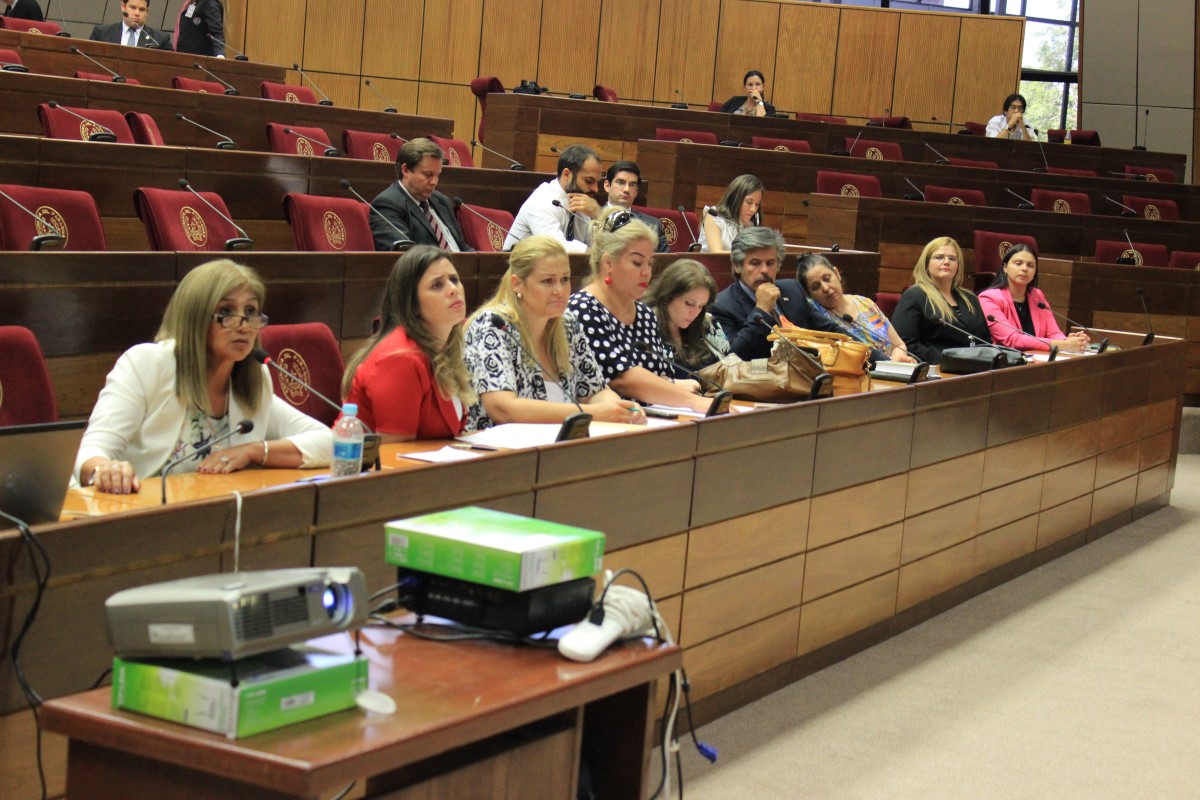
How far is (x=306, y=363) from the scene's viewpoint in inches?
124

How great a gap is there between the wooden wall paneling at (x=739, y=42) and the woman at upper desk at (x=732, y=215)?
577cm

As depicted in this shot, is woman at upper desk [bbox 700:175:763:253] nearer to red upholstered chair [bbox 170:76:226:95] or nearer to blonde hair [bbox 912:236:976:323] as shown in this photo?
blonde hair [bbox 912:236:976:323]

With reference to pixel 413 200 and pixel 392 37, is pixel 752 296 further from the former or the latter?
pixel 392 37

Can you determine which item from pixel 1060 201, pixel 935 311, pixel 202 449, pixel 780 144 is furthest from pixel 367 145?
pixel 1060 201

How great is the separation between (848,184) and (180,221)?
16.2ft

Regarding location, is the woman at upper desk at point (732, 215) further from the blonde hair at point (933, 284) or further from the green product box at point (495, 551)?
the green product box at point (495, 551)

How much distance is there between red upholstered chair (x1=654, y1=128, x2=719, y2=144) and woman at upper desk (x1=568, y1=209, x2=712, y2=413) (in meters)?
4.81

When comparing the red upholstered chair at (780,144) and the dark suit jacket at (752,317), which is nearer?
the dark suit jacket at (752,317)

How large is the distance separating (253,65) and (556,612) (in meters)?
6.86

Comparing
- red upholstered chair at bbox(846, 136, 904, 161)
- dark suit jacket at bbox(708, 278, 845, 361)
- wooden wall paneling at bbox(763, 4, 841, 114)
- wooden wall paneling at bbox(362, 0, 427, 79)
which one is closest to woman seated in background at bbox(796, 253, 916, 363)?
dark suit jacket at bbox(708, 278, 845, 361)

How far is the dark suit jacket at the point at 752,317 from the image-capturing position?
13.4ft

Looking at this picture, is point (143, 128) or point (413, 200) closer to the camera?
point (413, 200)

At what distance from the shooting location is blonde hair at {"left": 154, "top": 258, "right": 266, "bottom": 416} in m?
2.35

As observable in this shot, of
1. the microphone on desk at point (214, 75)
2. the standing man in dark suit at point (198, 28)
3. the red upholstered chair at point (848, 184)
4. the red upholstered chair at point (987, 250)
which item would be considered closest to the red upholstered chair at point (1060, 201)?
the red upholstered chair at point (848, 184)
